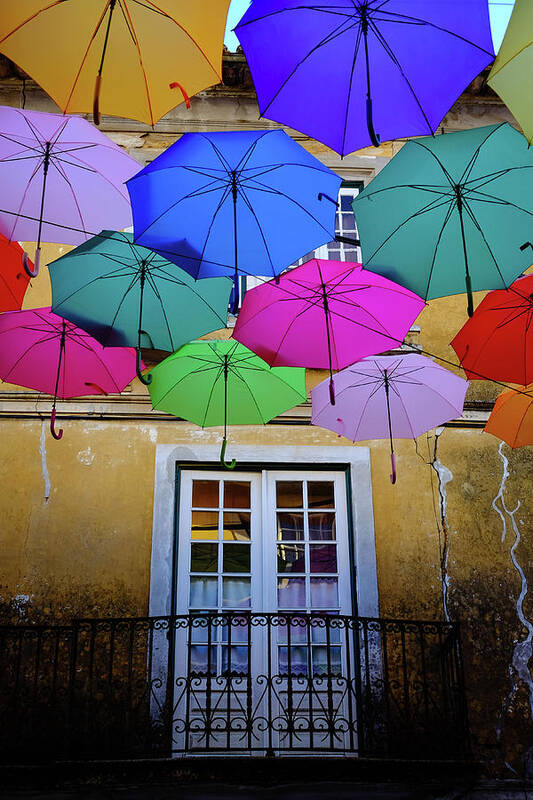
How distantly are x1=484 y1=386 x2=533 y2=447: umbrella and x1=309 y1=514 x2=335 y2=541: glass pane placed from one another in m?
1.77

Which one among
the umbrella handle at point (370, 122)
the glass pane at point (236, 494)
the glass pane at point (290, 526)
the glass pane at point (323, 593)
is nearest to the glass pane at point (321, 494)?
the glass pane at point (290, 526)

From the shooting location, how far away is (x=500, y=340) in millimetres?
6121

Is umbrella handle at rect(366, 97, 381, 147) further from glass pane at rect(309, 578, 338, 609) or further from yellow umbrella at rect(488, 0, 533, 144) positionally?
glass pane at rect(309, 578, 338, 609)

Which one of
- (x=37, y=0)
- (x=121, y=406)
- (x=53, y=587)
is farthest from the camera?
(x=121, y=406)

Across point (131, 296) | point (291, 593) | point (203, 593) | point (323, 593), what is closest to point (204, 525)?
point (203, 593)

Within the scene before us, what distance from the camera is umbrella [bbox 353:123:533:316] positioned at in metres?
5.00

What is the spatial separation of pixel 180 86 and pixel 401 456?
4.18 meters

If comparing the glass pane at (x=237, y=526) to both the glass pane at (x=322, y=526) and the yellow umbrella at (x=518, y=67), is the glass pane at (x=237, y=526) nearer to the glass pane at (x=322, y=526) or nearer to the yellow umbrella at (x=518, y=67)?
the glass pane at (x=322, y=526)

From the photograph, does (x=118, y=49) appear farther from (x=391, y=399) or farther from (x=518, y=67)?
(x=391, y=399)

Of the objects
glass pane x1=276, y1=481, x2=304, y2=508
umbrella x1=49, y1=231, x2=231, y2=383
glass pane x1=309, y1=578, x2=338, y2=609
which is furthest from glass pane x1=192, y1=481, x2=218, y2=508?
umbrella x1=49, y1=231, x2=231, y2=383

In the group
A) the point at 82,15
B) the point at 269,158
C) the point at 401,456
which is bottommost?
the point at 401,456

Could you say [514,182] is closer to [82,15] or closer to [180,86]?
[180,86]

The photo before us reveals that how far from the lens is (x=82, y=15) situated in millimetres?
4688

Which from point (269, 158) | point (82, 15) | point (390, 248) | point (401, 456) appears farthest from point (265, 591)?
point (82, 15)
